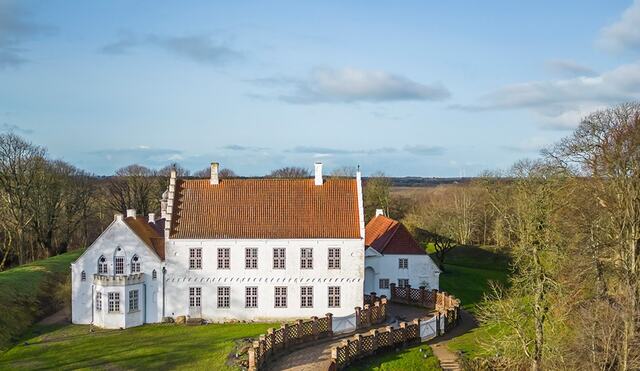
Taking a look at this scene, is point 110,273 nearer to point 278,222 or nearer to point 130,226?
point 130,226

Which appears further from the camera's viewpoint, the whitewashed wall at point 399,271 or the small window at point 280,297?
the whitewashed wall at point 399,271

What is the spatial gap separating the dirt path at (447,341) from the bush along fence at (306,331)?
12.8 feet

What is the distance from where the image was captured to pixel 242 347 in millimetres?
27797

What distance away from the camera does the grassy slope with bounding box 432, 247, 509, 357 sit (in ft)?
101

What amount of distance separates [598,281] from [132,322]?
25.7 meters

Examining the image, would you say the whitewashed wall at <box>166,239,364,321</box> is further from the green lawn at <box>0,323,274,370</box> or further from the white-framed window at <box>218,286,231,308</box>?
the green lawn at <box>0,323,274,370</box>

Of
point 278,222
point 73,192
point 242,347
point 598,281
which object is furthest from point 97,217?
point 598,281

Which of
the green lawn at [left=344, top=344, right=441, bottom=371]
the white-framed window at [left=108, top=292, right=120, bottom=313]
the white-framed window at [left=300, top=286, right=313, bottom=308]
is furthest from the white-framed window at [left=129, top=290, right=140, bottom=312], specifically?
the green lawn at [left=344, top=344, right=441, bottom=371]

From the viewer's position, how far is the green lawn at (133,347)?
26.9 m

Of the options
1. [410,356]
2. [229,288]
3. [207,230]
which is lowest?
[410,356]

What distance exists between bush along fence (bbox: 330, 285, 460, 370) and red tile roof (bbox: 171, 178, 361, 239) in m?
6.22

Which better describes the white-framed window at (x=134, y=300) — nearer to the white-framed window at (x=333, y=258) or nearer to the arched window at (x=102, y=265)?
the arched window at (x=102, y=265)

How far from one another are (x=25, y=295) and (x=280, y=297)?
57.1 ft

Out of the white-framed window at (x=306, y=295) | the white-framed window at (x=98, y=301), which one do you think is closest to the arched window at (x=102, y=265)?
the white-framed window at (x=98, y=301)
